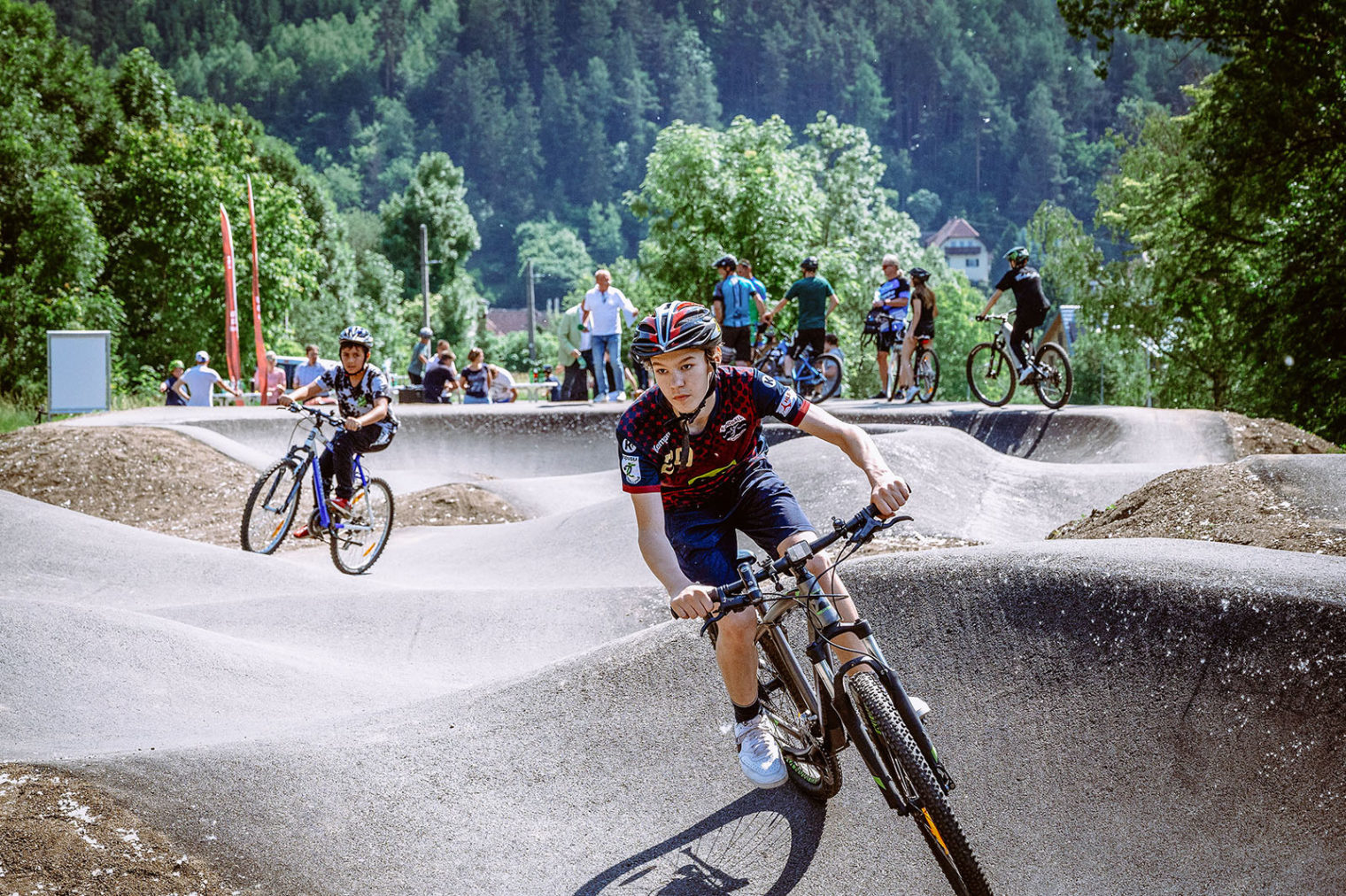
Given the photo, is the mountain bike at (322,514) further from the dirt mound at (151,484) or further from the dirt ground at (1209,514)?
the dirt ground at (1209,514)

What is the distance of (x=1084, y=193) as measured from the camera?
609ft

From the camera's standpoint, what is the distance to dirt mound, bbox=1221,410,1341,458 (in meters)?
12.6

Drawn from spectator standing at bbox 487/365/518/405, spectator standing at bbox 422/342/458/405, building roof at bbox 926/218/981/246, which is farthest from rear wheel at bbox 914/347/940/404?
building roof at bbox 926/218/981/246

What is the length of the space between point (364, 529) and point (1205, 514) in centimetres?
685

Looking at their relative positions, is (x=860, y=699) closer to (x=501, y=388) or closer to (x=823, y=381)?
(x=823, y=381)

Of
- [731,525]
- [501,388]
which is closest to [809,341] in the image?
[501,388]

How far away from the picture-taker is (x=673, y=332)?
12.2ft

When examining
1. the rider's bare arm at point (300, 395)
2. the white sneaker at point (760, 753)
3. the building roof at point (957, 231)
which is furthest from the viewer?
the building roof at point (957, 231)

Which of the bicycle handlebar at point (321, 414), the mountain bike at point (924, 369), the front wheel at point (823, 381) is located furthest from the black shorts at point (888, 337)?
the bicycle handlebar at point (321, 414)

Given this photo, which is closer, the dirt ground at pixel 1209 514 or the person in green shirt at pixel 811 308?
the dirt ground at pixel 1209 514

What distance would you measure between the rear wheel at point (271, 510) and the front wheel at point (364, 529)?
45 centimetres

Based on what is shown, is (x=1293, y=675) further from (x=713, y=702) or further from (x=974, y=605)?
(x=713, y=702)

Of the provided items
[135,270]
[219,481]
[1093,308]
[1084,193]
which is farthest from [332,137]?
[219,481]

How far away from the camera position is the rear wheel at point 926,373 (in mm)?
16688
